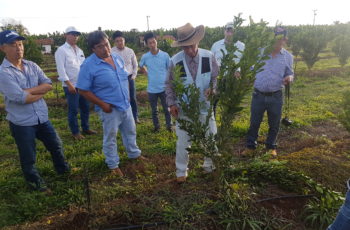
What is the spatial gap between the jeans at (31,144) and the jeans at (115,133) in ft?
2.29

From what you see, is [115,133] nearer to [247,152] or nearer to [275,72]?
[247,152]

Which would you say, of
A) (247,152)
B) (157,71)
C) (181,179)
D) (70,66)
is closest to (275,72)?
(247,152)

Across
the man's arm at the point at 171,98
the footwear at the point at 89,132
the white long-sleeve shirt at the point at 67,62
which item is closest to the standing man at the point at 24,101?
the white long-sleeve shirt at the point at 67,62

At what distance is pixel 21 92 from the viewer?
332 centimetres

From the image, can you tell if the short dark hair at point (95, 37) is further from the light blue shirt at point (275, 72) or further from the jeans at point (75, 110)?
the light blue shirt at point (275, 72)

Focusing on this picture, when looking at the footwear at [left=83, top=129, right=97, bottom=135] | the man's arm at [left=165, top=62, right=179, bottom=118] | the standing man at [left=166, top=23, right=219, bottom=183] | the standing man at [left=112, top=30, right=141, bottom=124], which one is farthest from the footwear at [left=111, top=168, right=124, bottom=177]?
the standing man at [left=112, top=30, right=141, bottom=124]

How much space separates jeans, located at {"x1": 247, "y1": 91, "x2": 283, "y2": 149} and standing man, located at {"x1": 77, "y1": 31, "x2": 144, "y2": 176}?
2.07 metres

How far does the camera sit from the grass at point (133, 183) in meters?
2.73

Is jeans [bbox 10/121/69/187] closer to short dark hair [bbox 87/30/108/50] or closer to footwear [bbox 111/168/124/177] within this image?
footwear [bbox 111/168/124/177]

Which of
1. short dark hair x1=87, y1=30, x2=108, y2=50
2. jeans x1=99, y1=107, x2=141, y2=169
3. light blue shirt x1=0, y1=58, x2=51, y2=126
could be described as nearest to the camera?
light blue shirt x1=0, y1=58, x2=51, y2=126

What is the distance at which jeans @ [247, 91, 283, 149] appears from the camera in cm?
433

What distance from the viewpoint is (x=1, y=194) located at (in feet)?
12.4

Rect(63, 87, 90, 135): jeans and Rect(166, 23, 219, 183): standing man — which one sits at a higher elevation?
Rect(166, 23, 219, 183): standing man

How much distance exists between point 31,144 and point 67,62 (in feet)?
7.23
